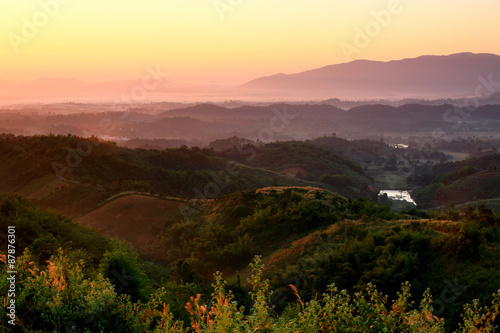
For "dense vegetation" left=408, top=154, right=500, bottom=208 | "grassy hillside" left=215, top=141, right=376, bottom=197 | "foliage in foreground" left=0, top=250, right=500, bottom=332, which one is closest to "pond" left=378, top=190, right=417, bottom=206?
"dense vegetation" left=408, top=154, right=500, bottom=208

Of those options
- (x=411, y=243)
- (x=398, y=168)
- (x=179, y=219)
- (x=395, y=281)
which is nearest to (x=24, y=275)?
(x=395, y=281)

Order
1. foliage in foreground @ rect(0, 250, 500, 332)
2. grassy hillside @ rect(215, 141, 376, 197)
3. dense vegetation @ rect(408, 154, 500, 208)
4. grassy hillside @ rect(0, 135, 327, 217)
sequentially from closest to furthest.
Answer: foliage in foreground @ rect(0, 250, 500, 332) < grassy hillside @ rect(0, 135, 327, 217) < dense vegetation @ rect(408, 154, 500, 208) < grassy hillside @ rect(215, 141, 376, 197)

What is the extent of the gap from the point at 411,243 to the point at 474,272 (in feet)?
6.68

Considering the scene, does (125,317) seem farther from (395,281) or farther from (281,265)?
(281,265)

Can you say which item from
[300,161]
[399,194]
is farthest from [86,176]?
[399,194]

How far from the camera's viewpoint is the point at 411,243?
46.1ft

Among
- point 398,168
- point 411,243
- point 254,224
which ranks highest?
point 411,243

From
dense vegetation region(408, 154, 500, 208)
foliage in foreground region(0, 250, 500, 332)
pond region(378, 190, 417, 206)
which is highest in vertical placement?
foliage in foreground region(0, 250, 500, 332)

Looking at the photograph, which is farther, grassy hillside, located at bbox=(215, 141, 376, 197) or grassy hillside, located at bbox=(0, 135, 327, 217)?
grassy hillside, located at bbox=(215, 141, 376, 197)

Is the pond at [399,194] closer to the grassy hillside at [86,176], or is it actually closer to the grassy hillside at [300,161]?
the grassy hillside at [300,161]

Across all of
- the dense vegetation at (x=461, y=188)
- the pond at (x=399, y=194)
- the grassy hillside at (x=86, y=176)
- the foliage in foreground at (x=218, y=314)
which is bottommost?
the pond at (x=399, y=194)

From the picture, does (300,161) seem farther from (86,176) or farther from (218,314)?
(218,314)

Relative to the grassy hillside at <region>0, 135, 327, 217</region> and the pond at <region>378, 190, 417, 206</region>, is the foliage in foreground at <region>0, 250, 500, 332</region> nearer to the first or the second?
the grassy hillside at <region>0, 135, 327, 217</region>

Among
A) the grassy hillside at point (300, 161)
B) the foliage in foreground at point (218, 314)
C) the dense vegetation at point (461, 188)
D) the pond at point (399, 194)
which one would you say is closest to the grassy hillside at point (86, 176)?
the grassy hillside at point (300, 161)
